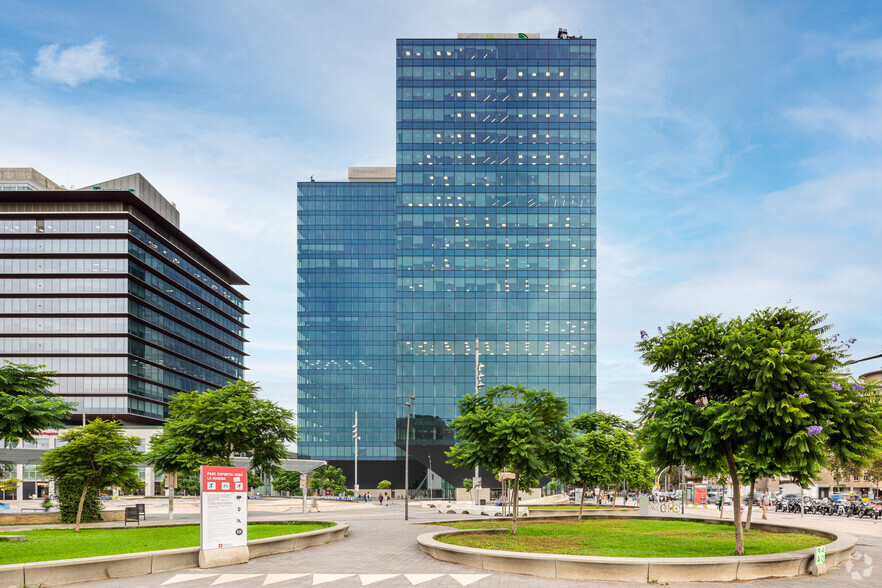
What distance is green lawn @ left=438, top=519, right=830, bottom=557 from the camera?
70.1 feet

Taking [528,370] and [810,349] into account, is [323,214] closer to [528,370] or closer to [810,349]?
[528,370]

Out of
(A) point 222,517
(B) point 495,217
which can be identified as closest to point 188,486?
(B) point 495,217

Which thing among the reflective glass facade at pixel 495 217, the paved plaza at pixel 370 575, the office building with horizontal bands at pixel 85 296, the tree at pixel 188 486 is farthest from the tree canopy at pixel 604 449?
the office building with horizontal bands at pixel 85 296

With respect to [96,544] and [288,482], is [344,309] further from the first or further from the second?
[96,544]

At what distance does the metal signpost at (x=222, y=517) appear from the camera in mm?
19297

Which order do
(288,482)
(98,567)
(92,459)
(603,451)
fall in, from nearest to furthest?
(98,567)
(92,459)
(603,451)
(288,482)

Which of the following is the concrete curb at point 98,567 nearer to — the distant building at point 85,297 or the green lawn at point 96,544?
the green lawn at point 96,544

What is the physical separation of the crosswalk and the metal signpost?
4.60ft

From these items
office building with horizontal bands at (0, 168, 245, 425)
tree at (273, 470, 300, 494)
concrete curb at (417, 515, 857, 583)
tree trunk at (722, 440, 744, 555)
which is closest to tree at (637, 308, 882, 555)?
tree trunk at (722, 440, 744, 555)

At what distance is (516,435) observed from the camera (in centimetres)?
2608

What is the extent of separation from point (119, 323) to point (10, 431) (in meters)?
95.6

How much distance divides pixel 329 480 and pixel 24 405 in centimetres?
9693

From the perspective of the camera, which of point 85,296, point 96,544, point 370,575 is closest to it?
point 370,575

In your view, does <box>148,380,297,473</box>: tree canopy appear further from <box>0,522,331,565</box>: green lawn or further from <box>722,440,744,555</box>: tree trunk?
<box>722,440,744,555</box>: tree trunk
